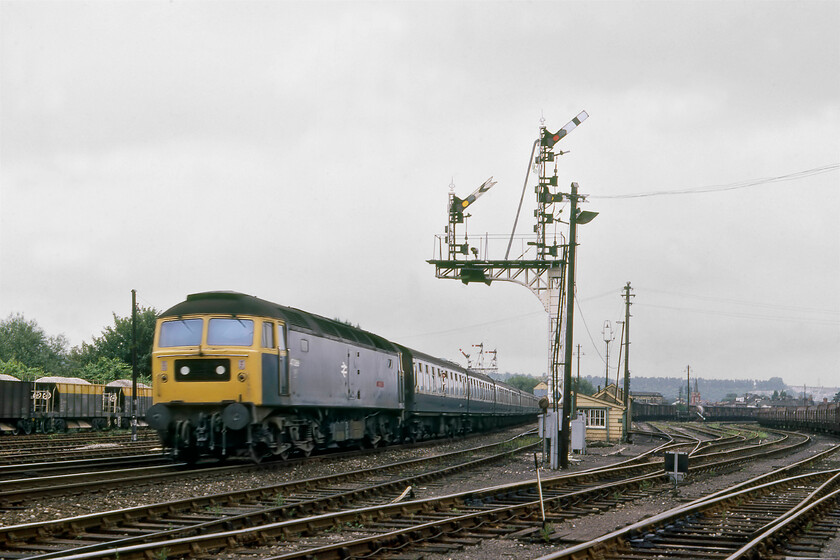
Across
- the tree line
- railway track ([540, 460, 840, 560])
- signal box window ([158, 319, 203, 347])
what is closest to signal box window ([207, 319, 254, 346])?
signal box window ([158, 319, 203, 347])

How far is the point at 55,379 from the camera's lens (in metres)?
44.6

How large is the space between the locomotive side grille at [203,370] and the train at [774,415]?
161 ft

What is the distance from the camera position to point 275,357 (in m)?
18.3

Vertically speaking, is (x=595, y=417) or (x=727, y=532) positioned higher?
(x=727, y=532)

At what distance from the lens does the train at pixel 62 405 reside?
130 ft

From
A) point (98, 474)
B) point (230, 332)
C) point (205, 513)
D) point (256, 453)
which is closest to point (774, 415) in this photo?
point (256, 453)

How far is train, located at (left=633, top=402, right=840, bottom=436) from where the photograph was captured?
59.9m

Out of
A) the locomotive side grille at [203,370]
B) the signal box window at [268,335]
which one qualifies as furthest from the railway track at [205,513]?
the locomotive side grille at [203,370]

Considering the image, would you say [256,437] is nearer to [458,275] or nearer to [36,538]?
[36,538]

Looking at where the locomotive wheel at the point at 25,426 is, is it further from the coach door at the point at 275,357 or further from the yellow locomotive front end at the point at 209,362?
the coach door at the point at 275,357

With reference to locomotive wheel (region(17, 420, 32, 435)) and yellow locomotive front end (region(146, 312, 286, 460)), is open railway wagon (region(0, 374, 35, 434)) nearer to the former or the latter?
locomotive wheel (region(17, 420, 32, 435))

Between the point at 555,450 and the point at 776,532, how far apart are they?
437 inches

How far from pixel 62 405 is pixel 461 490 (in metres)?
33.2

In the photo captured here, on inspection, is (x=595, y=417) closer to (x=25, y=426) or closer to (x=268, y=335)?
(x=25, y=426)
